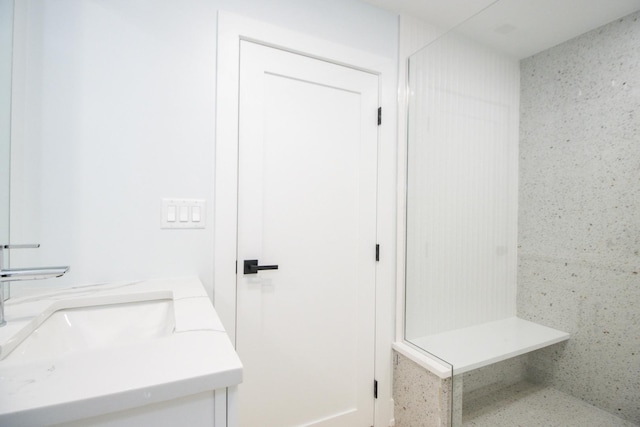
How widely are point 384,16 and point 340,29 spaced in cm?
32

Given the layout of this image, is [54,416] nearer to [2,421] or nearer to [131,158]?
[2,421]

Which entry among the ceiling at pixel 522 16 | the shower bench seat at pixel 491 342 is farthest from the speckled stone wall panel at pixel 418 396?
the ceiling at pixel 522 16

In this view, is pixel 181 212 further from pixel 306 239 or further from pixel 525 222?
pixel 525 222

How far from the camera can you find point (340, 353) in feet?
5.11

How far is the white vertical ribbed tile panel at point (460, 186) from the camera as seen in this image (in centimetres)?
143

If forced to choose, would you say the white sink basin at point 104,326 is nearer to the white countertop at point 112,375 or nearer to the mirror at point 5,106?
the white countertop at point 112,375

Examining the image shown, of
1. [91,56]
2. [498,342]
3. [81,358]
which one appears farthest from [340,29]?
[498,342]

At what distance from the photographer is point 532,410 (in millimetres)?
1284

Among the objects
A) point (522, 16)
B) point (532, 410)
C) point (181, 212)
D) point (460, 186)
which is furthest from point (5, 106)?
point (532, 410)

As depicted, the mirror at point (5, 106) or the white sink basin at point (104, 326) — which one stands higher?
the mirror at point (5, 106)

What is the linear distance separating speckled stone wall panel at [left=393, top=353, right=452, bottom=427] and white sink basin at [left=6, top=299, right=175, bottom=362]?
1.28 meters

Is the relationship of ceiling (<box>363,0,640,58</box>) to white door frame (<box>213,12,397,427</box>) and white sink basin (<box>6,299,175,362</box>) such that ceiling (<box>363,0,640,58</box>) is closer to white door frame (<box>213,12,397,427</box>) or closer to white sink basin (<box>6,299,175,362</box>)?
white door frame (<box>213,12,397,427</box>)

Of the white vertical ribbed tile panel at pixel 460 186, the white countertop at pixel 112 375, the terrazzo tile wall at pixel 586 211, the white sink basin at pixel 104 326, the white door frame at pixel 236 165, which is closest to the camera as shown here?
the white countertop at pixel 112 375

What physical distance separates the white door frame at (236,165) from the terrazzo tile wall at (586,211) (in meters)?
0.65
